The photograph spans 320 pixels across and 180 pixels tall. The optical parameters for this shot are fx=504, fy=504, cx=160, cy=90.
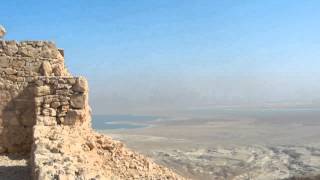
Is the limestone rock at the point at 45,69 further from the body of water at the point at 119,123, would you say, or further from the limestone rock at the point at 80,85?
the body of water at the point at 119,123

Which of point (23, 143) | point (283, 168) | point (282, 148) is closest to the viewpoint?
point (23, 143)

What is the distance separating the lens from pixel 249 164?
48500 millimetres

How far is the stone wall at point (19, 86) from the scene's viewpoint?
12227mm

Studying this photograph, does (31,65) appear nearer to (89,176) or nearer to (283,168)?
(89,176)

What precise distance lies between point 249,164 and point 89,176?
4325 cm

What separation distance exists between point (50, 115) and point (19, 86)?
1.40m

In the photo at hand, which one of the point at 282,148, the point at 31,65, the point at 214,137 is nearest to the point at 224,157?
the point at 282,148

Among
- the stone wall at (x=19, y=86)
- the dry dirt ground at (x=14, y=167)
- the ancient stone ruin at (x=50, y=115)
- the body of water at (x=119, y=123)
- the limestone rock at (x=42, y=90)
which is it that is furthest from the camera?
the body of water at (x=119, y=123)

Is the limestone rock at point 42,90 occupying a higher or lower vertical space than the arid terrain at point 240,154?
higher

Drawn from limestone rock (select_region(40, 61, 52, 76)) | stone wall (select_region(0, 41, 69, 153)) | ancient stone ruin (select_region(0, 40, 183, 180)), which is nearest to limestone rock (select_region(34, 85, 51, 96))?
ancient stone ruin (select_region(0, 40, 183, 180))

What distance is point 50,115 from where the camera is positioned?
37.9ft

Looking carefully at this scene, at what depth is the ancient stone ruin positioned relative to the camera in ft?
34.3

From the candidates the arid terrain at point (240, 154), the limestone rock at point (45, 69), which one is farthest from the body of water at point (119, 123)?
the limestone rock at point (45, 69)

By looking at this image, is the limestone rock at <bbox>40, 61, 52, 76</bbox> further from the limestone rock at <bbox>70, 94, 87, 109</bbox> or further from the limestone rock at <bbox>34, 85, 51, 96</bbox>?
the limestone rock at <bbox>70, 94, 87, 109</bbox>
